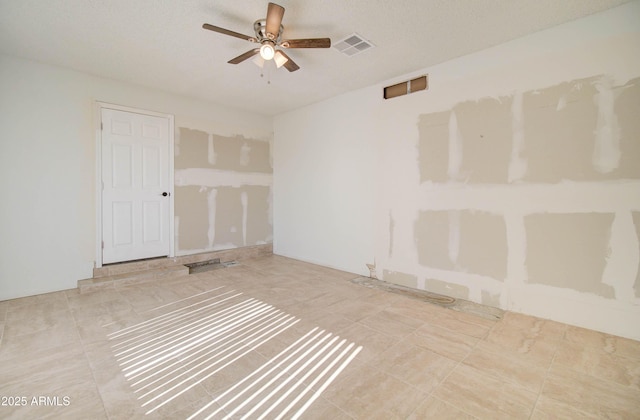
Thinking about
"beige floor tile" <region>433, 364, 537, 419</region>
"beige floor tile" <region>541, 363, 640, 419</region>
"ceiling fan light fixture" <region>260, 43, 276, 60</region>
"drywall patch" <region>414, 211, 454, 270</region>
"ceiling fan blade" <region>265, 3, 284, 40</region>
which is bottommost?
"beige floor tile" <region>433, 364, 537, 419</region>

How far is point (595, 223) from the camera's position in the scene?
254 cm

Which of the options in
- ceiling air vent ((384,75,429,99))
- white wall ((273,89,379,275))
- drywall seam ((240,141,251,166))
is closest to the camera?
ceiling air vent ((384,75,429,99))

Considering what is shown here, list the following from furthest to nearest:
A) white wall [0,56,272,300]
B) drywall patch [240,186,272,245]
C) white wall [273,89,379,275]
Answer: drywall patch [240,186,272,245]
white wall [273,89,379,275]
white wall [0,56,272,300]

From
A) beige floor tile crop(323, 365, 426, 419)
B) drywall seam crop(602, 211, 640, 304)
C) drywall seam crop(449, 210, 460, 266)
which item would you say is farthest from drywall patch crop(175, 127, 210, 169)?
drywall seam crop(602, 211, 640, 304)

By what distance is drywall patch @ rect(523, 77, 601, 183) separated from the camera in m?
2.56

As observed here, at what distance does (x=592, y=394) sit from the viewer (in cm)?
177

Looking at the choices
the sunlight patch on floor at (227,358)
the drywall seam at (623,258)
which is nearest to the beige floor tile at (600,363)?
the drywall seam at (623,258)

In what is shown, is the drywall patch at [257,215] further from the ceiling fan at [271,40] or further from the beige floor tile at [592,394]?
the beige floor tile at [592,394]

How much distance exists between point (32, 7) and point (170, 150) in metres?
2.24

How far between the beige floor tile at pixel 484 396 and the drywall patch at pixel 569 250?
57.2 inches

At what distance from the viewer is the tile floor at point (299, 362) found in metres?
1.66

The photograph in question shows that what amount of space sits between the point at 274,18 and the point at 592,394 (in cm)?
350

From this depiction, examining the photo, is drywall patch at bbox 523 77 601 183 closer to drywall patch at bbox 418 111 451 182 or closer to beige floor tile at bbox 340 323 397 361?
drywall patch at bbox 418 111 451 182

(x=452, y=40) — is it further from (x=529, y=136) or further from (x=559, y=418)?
(x=559, y=418)
